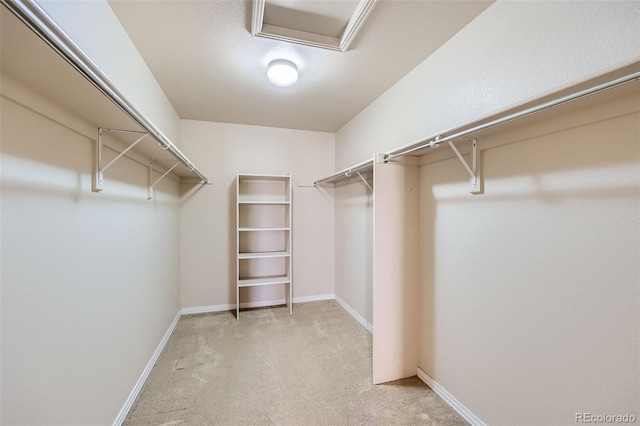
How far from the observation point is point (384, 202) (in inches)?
76.3

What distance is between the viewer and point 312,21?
158 cm

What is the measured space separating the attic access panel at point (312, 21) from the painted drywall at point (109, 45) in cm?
78

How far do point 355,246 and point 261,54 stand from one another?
7.24 feet

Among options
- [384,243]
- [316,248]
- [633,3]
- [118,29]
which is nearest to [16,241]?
[118,29]

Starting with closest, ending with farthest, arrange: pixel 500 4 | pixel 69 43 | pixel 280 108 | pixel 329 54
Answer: pixel 69 43 < pixel 500 4 < pixel 329 54 < pixel 280 108

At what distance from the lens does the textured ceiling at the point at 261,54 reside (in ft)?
4.82

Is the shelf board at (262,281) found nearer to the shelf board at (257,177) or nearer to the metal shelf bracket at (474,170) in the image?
the shelf board at (257,177)

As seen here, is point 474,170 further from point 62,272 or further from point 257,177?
point 257,177

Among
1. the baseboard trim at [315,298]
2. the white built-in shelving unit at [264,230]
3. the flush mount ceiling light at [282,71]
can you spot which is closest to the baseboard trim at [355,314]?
the baseboard trim at [315,298]

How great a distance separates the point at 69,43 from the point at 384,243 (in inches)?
72.5

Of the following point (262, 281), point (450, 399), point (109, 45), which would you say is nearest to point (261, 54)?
point (109, 45)

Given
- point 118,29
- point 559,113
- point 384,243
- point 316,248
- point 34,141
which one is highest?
point 118,29

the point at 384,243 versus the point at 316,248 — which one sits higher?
the point at 384,243

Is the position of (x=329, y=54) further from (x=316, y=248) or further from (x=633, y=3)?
(x=316, y=248)
